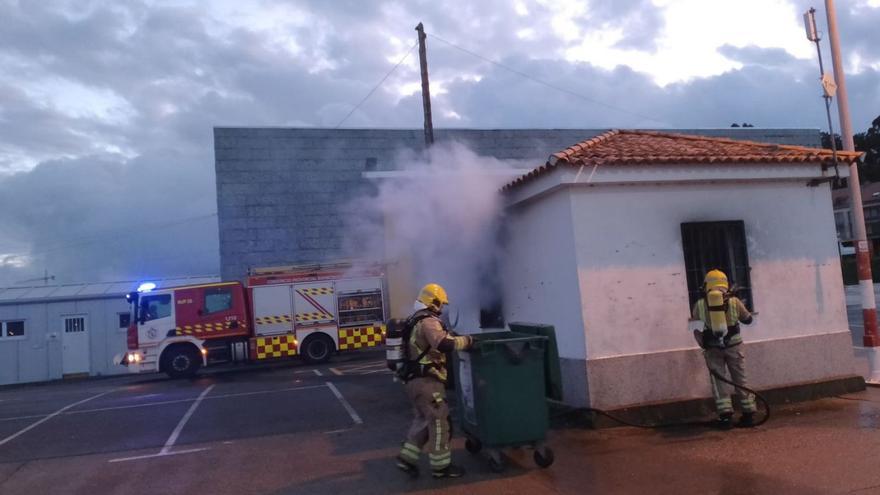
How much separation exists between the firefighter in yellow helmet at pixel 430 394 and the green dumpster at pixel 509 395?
30 centimetres

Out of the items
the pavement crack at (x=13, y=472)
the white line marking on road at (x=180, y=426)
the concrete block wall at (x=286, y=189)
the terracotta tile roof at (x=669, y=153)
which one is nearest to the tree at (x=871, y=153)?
the concrete block wall at (x=286, y=189)

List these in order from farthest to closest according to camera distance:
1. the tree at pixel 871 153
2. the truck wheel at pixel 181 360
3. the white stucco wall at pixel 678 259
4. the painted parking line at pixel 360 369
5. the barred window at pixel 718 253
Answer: the tree at pixel 871 153 → the truck wheel at pixel 181 360 → the painted parking line at pixel 360 369 → the barred window at pixel 718 253 → the white stucco wall at pixel 678 259

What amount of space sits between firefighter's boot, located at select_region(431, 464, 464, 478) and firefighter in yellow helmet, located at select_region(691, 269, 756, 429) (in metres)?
2.96

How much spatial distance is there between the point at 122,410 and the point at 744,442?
31.4 ft

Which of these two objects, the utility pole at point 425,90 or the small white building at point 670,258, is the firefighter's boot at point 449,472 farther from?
the utility pole at point 425,90

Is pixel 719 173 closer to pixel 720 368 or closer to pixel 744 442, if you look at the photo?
pixel 720 368

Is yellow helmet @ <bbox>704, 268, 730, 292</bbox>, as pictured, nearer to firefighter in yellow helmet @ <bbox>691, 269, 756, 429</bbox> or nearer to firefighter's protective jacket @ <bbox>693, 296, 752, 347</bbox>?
firefighter in yellow helmet @ <bbox>691, 269, 756, 429</bbox>

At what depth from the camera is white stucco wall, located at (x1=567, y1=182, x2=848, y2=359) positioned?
283 inches

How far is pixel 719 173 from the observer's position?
7.68 m

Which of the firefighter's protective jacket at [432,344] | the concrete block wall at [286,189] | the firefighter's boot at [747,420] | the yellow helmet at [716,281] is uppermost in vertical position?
the concrete block wall at [286,189]

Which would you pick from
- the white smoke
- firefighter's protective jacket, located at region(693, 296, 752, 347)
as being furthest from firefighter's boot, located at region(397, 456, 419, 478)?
the white smoke

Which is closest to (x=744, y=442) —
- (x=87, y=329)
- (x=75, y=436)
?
(x=75, y=436)

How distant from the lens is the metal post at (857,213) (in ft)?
27.6

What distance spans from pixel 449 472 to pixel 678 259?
382 cm
